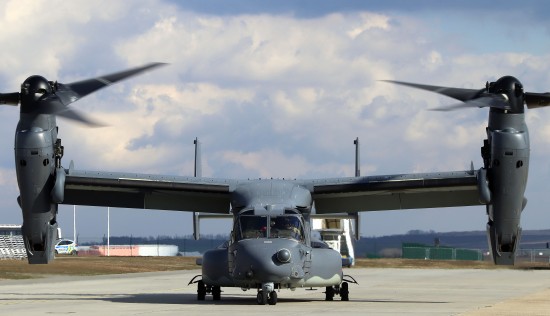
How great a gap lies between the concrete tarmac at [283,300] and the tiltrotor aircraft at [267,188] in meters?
0.97

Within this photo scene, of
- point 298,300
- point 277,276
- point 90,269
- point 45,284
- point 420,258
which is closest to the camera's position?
point 277,276

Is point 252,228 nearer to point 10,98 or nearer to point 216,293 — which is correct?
point 216,293

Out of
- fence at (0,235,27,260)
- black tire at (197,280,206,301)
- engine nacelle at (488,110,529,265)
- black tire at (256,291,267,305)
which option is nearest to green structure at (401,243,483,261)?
fence at (0,235,27,260)

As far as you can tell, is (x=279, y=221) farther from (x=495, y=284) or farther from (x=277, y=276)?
(x=495, y=284)

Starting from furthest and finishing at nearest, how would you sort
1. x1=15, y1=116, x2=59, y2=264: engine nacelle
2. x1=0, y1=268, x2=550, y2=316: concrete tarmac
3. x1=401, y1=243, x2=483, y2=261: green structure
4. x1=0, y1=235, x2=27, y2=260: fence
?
x1=401, y1=243, x2=483, y2=261: green structure, x1=0, y1=235, x2=27, y2=260: fence, x1=15, y1=116, x2=59, y2=264: engine nacelle, x1=0, y1=268, x2=550, y2=316: concrete tarmac

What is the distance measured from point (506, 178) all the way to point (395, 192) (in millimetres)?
4599

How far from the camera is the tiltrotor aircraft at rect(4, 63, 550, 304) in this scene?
26266mm

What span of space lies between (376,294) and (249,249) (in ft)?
32.7

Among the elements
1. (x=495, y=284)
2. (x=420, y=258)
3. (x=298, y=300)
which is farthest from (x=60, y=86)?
(x=420, y=258)

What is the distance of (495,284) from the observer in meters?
44.1

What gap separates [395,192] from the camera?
3067 cm

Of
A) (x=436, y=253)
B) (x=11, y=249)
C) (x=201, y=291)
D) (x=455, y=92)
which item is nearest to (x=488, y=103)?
(x=455, y=92)

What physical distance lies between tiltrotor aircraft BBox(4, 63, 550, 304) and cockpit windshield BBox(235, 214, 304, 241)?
0.03 metres

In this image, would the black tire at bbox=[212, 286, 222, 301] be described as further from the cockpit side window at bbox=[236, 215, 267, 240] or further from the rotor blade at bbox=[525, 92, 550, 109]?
the rotor blade at bbox=[525, 92, 550, 109]
